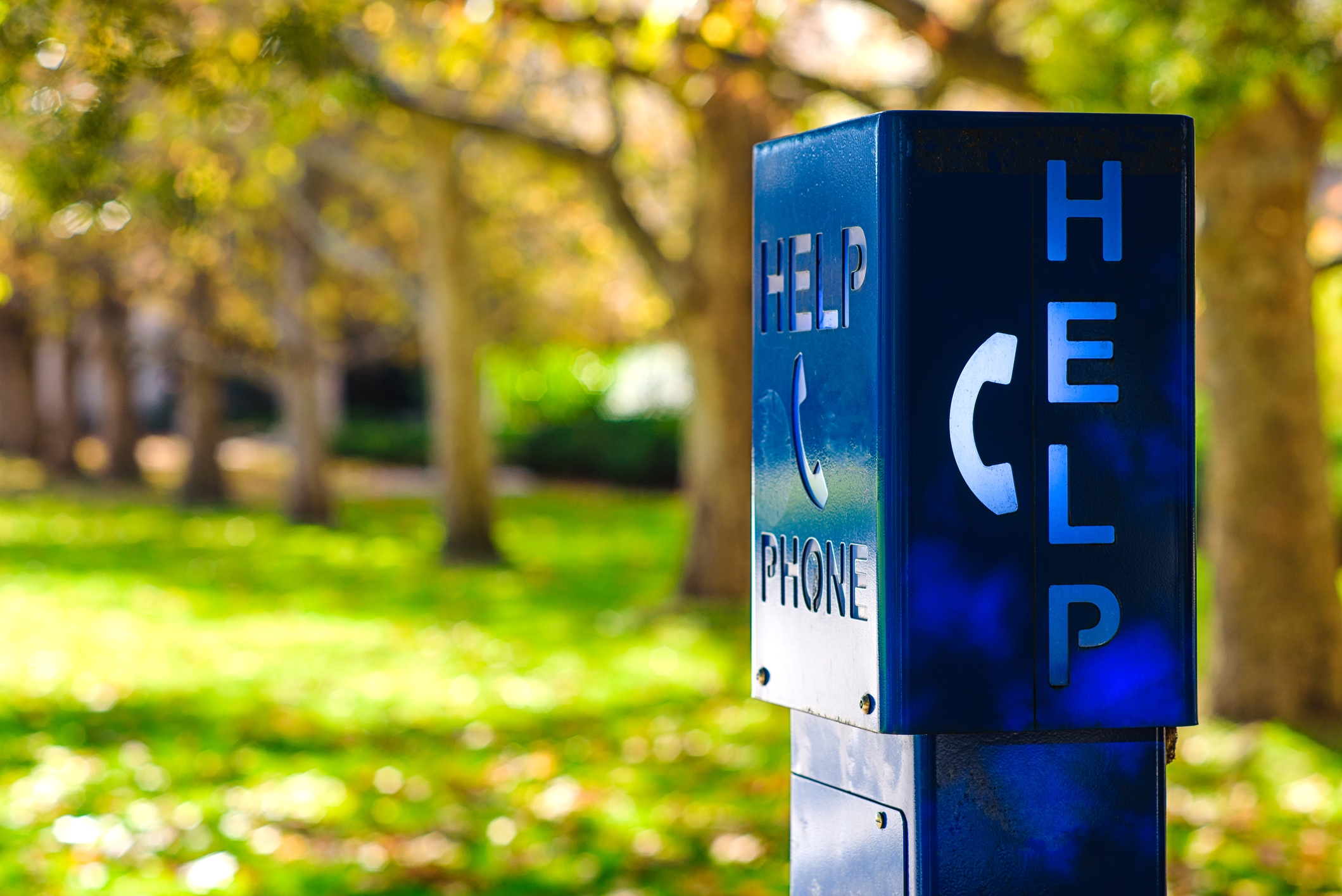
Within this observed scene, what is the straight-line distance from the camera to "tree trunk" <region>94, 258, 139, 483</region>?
21.9 m

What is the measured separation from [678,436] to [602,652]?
14537mm

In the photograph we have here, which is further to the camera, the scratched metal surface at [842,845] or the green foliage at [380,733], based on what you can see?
the green foliage at [380,733]

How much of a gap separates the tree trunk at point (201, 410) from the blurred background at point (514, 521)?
554 mm

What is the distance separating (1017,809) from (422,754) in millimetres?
5442

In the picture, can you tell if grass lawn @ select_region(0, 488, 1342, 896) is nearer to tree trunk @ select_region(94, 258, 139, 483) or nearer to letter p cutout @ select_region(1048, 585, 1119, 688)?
letter p cutout @ select_region(1048, 585, 1119, 688)

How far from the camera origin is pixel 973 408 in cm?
218

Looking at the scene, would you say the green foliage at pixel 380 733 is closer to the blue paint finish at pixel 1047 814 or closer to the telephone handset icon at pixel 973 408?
the blue paint finish at pixel 1047 814

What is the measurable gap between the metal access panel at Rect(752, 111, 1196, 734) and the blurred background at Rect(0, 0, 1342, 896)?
10.4ft

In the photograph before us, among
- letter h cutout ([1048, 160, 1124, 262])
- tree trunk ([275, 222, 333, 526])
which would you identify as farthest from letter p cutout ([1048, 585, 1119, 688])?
tree trunk ([275, 222, 333, 526])

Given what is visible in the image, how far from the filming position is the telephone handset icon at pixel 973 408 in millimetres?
2172

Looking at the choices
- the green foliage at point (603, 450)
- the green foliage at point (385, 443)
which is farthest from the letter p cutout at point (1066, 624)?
the green foliage at point (385, 443)

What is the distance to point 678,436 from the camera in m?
24.5

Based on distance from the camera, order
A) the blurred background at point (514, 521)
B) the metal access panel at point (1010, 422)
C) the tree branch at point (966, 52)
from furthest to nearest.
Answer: the tree branch at point (966, 52) < the blurred background at point (514, 521) < the metal access panel at point (1010, 422)

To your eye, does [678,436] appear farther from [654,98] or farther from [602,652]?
[602,652]
